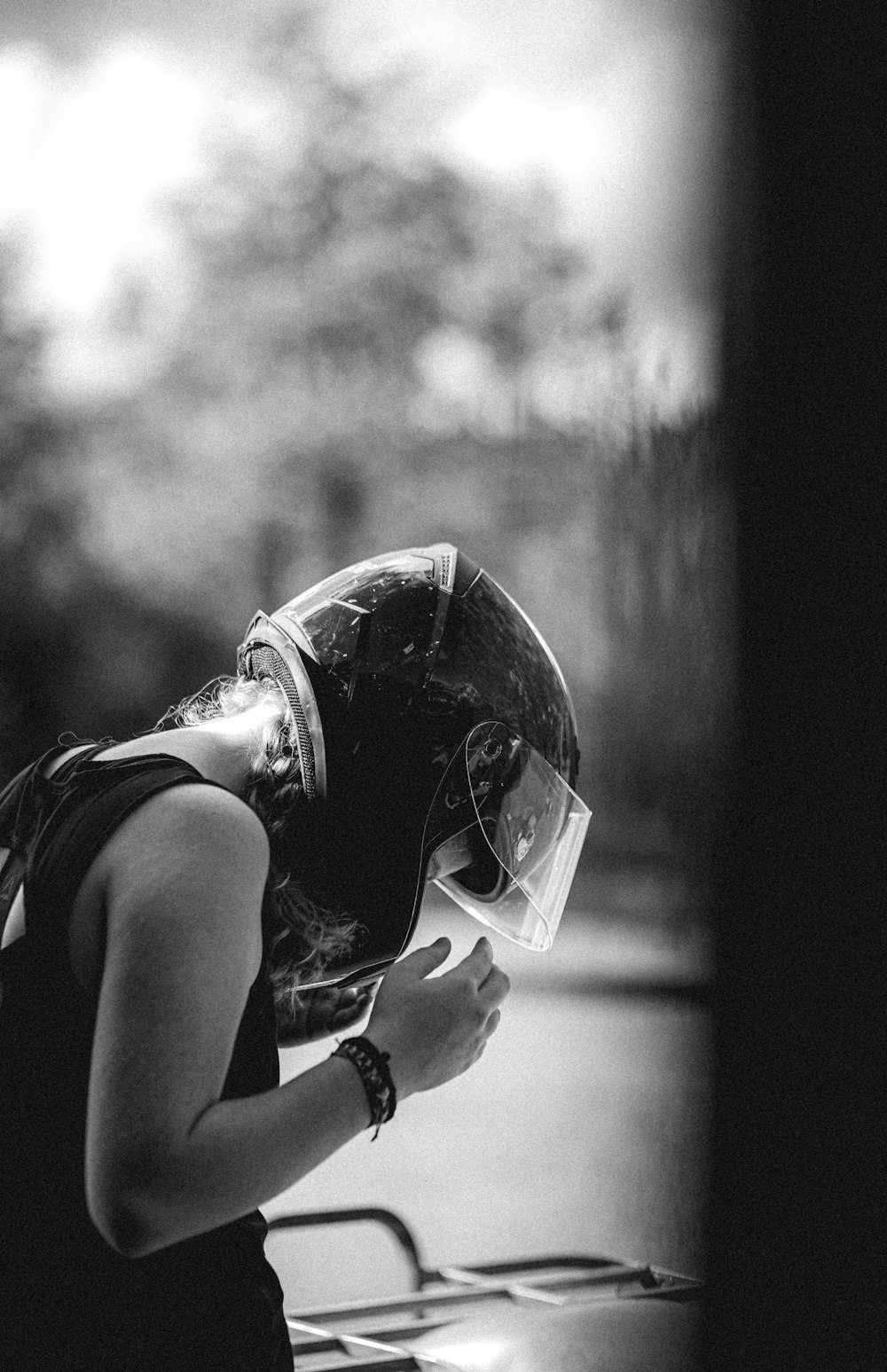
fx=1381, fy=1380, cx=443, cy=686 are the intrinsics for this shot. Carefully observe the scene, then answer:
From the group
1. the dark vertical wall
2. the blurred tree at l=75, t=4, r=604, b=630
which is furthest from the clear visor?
the blurred tree at l=75, t=4, r=604, b=630

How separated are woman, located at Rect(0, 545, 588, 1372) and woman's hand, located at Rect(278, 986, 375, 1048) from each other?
2 cm

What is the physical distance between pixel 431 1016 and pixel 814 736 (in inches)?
38.4

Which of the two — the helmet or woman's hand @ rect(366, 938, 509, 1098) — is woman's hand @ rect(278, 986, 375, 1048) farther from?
woman's hand @ rect(366, 938, 509, 1098)

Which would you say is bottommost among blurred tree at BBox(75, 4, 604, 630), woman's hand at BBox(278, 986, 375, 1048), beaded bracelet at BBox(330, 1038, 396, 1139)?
woman's hand at BBox(278, 986, 375, 1048)

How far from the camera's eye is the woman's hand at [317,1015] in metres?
1.22

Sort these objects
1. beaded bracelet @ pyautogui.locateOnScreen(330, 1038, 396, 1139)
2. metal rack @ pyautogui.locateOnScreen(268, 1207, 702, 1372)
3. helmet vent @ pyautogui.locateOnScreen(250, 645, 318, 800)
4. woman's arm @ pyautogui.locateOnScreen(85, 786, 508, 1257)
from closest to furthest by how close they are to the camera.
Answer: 1. woman's arm @ pyautogui.locateOnScreen(85, 786, 508, 1257)
2. beaded bracelet @ pyautogui.locateOnScreen(330, 1038, 396, 1139)
3. helmet vent @ pyautogui.locateOnScreen(250, 645, 318, 800)
4. metal rack @ pyautogui.locateOnScreen(268, 1207, 702, 1372)

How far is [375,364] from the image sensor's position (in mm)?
7590

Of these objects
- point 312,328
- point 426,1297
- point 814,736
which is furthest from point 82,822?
point 312,328

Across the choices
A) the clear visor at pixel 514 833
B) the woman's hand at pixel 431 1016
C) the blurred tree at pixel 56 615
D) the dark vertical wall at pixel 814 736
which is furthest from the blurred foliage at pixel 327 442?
the woman's hand at pixel 431 1016

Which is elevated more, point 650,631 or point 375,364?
point 375,364

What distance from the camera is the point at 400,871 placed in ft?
3.38

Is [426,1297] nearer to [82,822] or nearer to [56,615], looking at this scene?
[82,822]

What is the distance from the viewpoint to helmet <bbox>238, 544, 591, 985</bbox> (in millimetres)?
995

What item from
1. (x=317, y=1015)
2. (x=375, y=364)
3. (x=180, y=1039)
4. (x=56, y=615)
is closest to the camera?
(x=180, y=1039)
